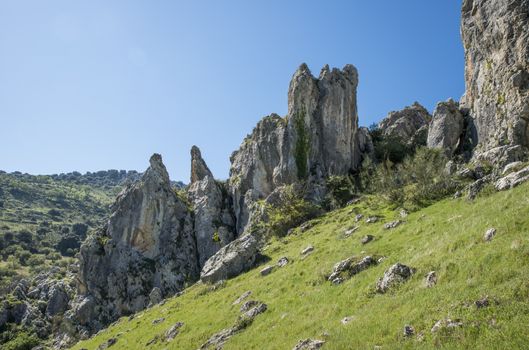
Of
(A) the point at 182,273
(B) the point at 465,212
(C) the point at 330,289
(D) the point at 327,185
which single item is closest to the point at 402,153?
(D) the point at 327,185

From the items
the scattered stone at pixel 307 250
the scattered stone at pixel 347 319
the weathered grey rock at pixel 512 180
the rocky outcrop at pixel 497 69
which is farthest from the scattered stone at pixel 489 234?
the rocky outcrop at pixel 497 69

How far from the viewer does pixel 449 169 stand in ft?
184

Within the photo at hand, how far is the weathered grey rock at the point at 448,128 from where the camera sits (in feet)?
247

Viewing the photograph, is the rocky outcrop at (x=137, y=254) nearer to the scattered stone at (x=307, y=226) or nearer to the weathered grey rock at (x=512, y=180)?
the scattered stone at (x=307, y=226)

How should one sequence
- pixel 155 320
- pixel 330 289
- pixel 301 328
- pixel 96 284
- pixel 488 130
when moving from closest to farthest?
pixel 301 328 → pixel 330 289 → pixel 155 320 → pixel 488 130 → pixel 96 284

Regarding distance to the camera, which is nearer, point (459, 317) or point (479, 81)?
point (459, 317)

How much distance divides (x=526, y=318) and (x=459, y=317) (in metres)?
2.46

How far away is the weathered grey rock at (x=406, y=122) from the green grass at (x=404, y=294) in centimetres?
5746

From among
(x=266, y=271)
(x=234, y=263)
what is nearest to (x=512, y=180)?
(x=266, y=271)

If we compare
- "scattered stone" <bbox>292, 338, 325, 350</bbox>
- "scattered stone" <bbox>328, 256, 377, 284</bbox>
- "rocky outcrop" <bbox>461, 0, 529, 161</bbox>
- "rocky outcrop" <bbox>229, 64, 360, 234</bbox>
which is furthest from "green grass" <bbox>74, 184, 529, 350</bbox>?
"rocky outcrop" <bbox>229, 64, 360, 234</bbox>

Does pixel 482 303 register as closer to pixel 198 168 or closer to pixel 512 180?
pixel 512 180

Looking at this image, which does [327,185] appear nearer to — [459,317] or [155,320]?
[155,320]

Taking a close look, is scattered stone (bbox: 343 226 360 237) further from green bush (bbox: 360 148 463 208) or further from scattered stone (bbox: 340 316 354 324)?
scattered stone (bbox: 340 316 354 324)

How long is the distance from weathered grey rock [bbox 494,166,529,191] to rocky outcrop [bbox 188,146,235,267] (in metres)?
57.4
